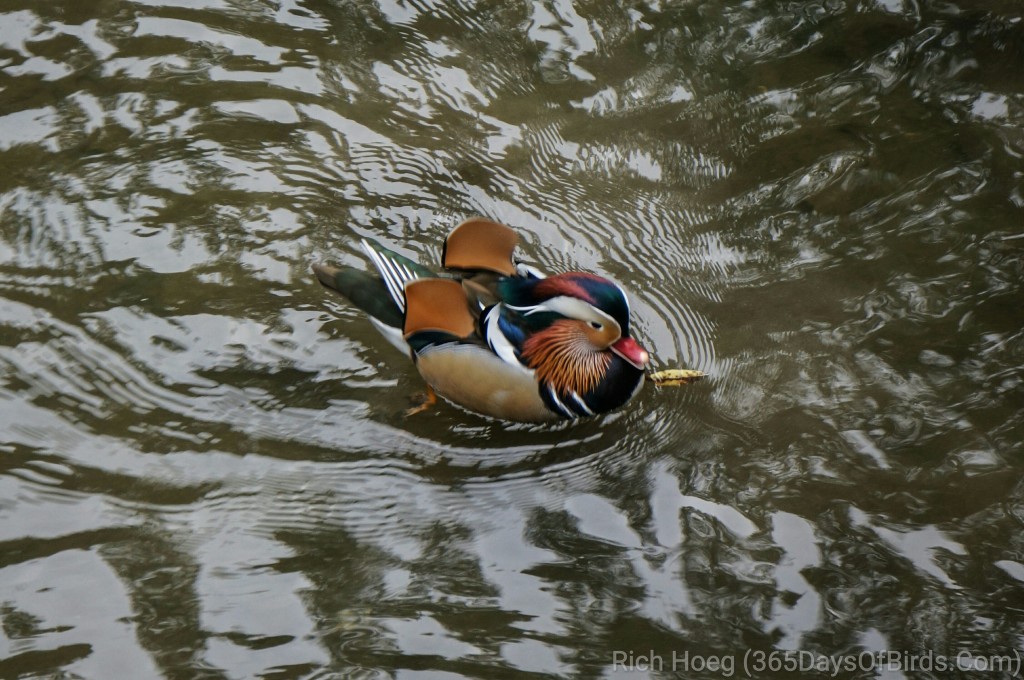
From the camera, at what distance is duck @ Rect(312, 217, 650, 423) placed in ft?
15.4

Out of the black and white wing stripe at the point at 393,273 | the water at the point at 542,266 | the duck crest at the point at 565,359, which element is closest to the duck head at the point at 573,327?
the duck crest at the point at 565,359

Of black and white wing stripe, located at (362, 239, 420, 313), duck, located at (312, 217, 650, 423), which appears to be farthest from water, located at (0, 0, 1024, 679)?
black and white wing stripe, located at (362, 239, 420, 313)

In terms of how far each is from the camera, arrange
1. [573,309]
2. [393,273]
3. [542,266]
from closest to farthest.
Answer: [573,309] < [393,273] < [542,266]

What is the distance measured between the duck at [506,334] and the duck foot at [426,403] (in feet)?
0.15

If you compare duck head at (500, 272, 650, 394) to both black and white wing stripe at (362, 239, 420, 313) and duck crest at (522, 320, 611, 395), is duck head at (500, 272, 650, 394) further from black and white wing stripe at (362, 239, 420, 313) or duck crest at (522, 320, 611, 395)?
black and white wing stripe at (362, 239, 420, 313)

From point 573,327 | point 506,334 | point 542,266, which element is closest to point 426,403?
point 506,334

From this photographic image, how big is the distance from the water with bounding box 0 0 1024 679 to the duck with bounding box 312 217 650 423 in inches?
7.5

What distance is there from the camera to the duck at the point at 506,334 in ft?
15.4

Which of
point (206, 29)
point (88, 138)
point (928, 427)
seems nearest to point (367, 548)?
point (928, 427)

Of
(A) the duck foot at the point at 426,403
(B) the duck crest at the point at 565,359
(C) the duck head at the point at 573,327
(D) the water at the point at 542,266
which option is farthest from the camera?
(A) the duck foot at the point at 426,403

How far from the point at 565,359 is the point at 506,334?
0.98ft

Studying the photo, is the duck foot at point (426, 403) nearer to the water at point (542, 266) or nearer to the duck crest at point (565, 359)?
the water at point (542, 266)

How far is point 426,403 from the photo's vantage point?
4914mm

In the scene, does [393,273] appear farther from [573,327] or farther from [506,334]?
[573,327]
